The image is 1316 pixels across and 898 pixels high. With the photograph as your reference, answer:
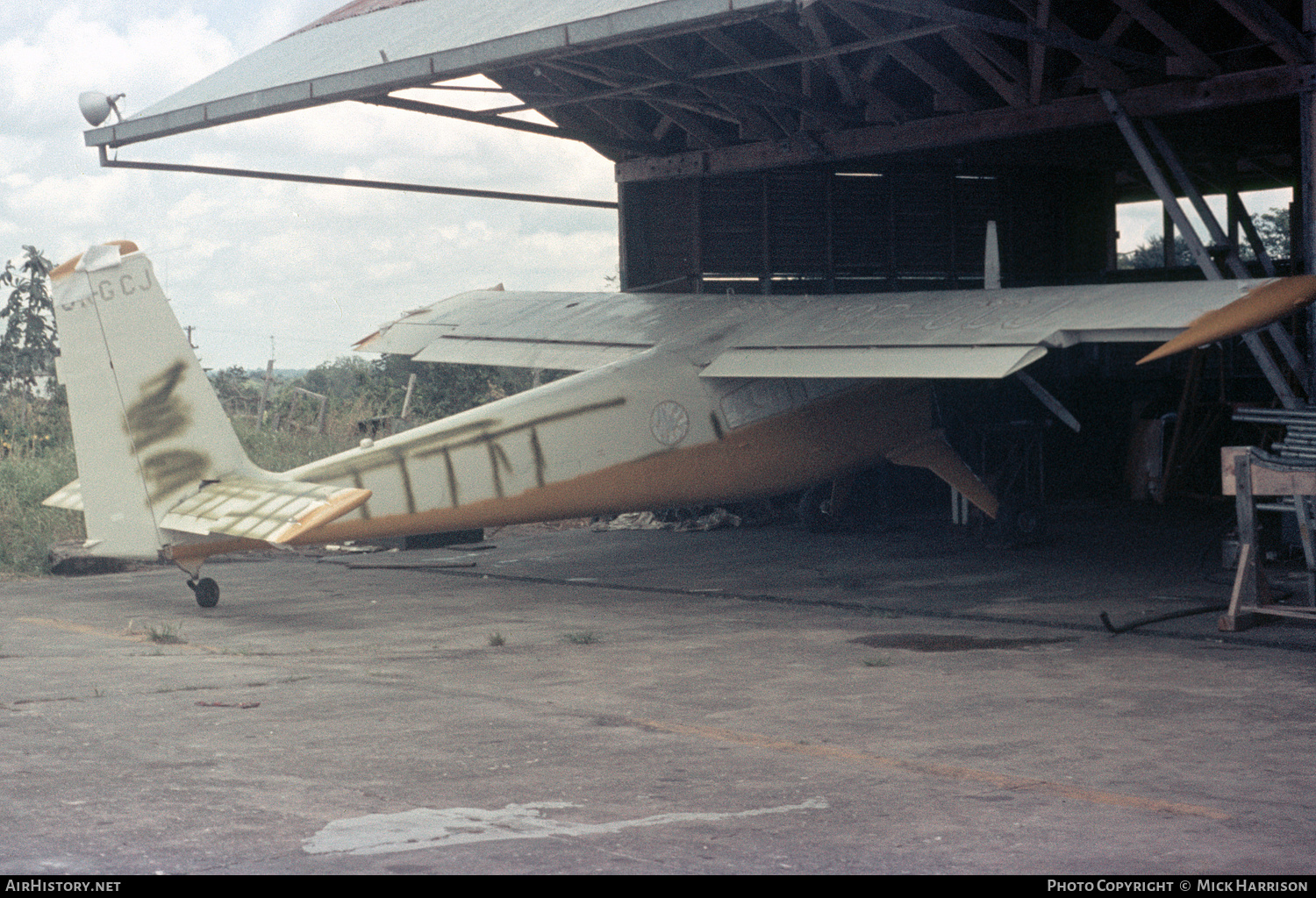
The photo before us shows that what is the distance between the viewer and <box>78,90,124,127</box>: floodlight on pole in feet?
49.6

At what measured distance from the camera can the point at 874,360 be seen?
1277 cm

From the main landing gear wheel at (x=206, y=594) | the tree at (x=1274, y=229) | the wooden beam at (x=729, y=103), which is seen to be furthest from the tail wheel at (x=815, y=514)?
the tree at (x=1274, y=229)

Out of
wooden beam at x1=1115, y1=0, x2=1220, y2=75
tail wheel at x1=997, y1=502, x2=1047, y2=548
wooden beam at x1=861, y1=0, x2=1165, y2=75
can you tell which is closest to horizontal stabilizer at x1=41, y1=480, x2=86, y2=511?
wooden beam at x1=861, y1=0, x2=1165, y2=75

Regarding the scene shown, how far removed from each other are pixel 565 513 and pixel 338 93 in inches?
182

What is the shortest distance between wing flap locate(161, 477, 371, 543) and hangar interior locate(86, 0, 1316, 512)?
429 centimetres

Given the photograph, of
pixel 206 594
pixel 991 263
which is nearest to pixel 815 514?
pixel 991 263

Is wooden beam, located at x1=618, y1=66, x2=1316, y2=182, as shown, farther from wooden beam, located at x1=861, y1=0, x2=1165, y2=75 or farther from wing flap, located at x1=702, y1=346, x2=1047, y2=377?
wing flap, located at x1=702, y1=346, x2=1047, y2=377

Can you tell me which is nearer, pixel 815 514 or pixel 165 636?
pixel 165 636

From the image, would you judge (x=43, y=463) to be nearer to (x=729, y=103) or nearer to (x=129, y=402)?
(x=129, y=402)

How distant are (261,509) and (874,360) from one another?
5.58 metres

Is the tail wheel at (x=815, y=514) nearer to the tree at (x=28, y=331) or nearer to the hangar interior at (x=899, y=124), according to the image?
the hangar interior at (x=899, y=124)

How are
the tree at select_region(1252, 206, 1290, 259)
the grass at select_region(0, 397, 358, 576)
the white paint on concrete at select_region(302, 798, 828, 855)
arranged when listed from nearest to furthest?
the white paint on concrete at select_region(302, 798, 828, 855), the grass at select_region(0, 397, 358, 576), the tree at select_region(1252, 206, 1290, 259)

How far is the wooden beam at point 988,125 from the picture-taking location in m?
14.2
